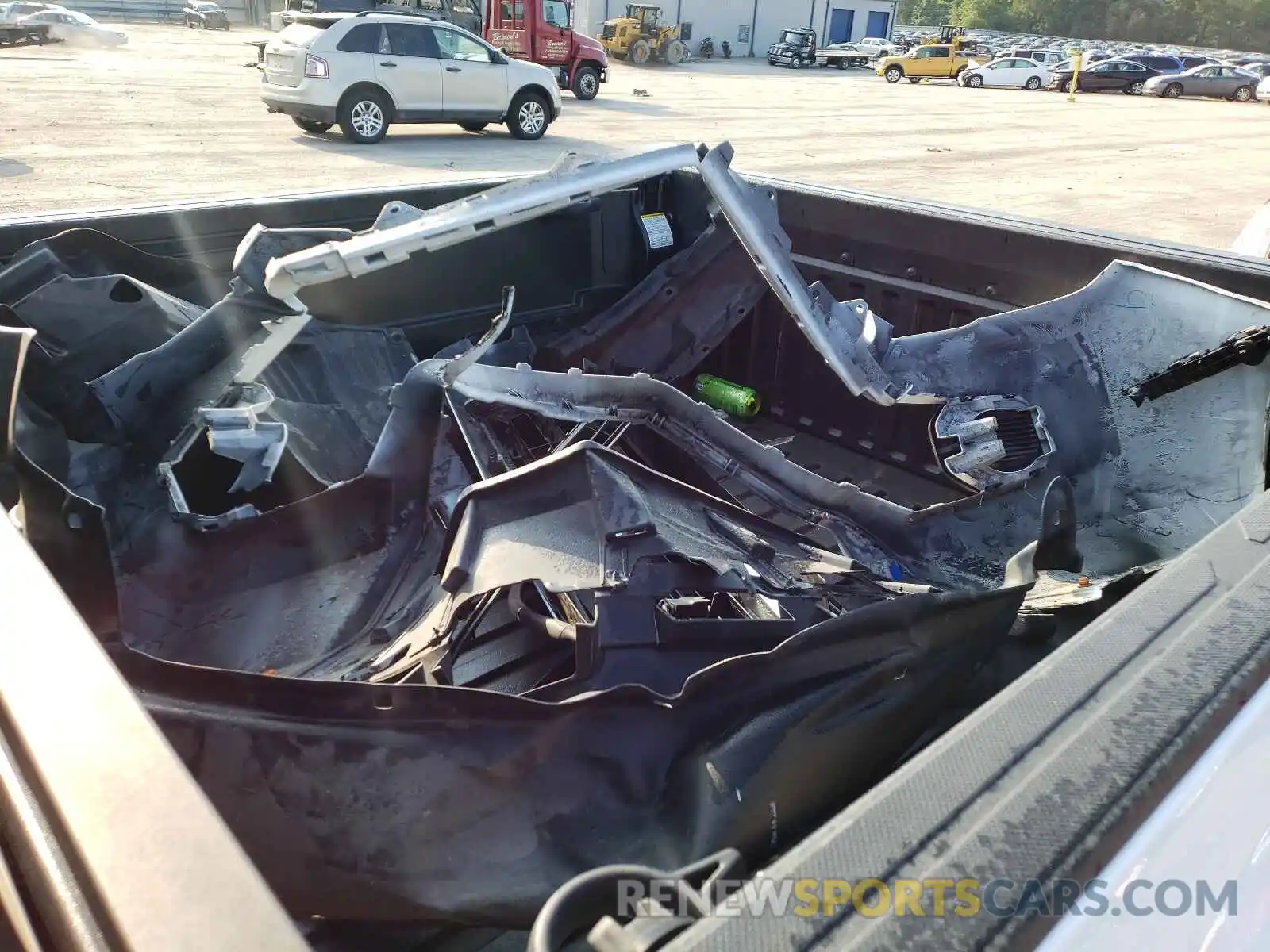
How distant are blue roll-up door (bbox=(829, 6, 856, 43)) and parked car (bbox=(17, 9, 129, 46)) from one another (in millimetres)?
31699

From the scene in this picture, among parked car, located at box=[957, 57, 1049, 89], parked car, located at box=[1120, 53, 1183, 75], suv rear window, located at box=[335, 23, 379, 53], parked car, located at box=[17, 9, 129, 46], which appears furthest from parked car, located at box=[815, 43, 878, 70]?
suv rear window, located at box=[335, 23, 379, 53]

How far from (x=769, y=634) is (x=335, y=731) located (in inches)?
30.0

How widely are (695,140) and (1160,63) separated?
2359cm

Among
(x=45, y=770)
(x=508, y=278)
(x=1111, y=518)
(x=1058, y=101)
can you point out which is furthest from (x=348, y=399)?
(x=1058, y=101)

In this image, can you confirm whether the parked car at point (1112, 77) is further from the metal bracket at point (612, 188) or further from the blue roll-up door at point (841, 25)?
the metal bracket at point (612, 188)

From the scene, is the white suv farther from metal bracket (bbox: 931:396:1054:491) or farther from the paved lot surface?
metal bracket (bbox: 931:396:1054:491)

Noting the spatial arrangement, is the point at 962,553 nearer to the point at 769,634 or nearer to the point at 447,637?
the point at 769,634

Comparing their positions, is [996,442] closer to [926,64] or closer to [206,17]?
[926,64]

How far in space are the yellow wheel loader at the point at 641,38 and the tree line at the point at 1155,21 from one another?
4259 centimetres

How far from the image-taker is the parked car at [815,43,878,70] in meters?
38.1

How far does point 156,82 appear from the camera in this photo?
19719 millimetres

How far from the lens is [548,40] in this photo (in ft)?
69.8

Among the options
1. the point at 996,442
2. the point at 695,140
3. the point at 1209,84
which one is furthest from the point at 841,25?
the point at 996,442

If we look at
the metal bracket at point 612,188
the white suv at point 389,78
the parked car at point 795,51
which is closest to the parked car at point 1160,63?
the parked car at point 795,51
